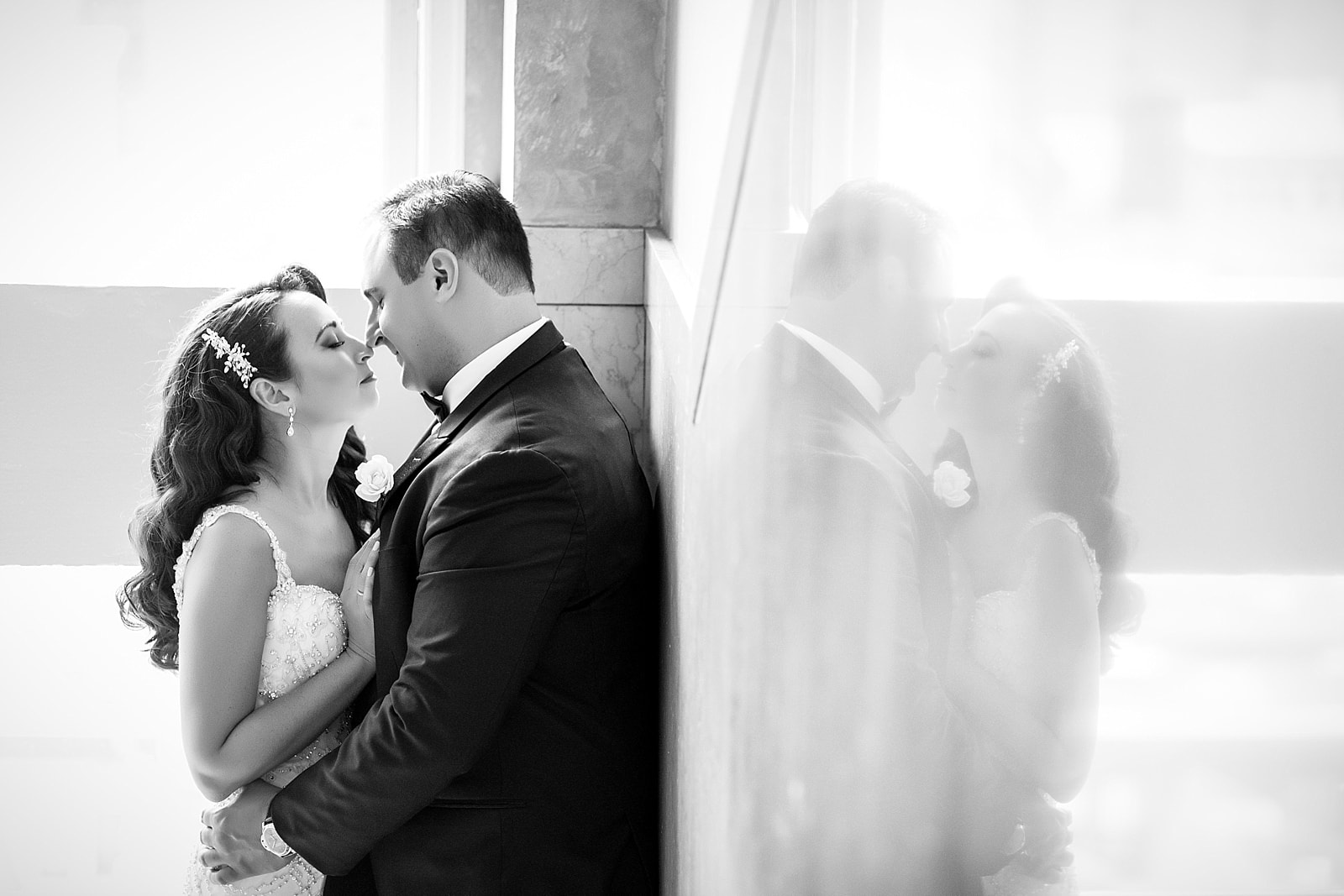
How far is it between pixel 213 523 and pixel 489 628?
0.78 m

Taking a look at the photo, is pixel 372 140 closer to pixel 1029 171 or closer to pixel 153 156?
pixel 153 156

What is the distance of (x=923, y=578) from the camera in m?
0.37

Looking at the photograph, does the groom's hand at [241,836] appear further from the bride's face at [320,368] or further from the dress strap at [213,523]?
the bride's face at [320,368]

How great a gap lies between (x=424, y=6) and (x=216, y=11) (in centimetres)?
70

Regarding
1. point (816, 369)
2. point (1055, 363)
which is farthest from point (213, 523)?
point (1055, 363)

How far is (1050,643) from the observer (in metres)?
0.27

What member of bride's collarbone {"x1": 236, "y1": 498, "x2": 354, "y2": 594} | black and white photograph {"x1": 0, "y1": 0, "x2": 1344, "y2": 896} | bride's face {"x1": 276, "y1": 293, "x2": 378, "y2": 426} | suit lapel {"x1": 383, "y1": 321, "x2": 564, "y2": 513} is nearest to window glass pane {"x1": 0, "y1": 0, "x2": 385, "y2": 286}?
black and white photograph {"x1": 0, "y1": 0, "x2": 1344, "y2": 896}

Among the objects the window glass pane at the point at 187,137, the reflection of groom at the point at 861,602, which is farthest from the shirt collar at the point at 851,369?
the window glass pane at the point at 187,137

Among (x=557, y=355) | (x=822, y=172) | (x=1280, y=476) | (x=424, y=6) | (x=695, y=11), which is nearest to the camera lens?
(x=1280, y=476)

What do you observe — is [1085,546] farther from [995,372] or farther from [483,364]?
[483,364]

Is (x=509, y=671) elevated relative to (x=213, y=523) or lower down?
lower down

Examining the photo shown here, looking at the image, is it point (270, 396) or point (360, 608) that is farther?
point (270, 396)

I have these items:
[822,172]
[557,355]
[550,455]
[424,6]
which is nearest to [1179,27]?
[822,172]

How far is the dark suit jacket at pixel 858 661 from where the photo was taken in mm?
350
